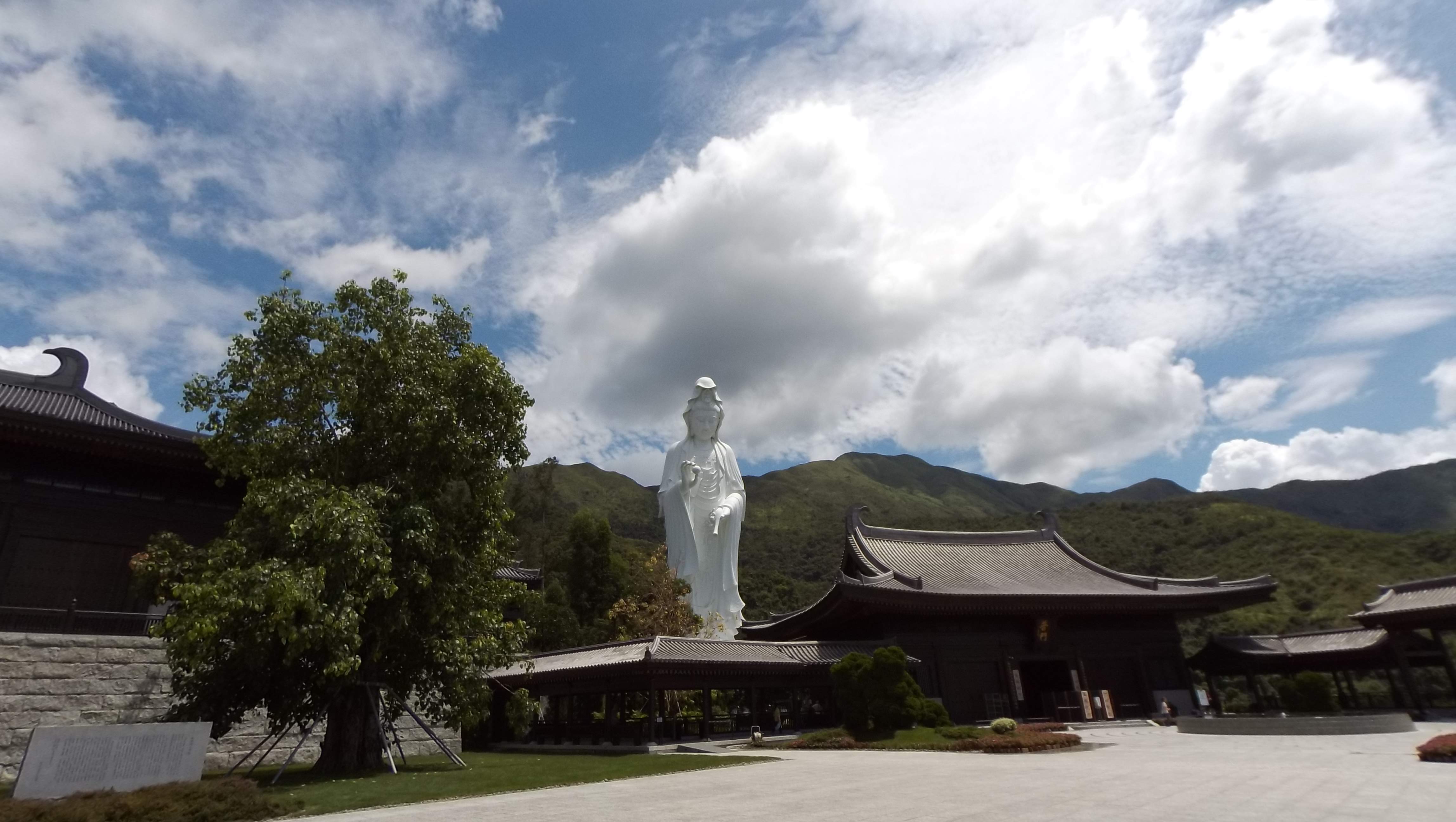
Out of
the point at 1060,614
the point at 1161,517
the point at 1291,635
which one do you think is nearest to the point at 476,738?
the point at 1060,614

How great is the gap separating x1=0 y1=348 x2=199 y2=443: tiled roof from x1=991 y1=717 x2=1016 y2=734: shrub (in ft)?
55.0

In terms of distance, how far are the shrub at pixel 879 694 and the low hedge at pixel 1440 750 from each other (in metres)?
8.40

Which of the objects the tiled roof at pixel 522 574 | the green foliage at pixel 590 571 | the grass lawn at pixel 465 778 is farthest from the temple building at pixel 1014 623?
the green foliage at pixel 590 571

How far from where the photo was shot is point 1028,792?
8398mm

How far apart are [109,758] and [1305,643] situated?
29.6m

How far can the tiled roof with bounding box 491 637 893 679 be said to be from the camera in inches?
691

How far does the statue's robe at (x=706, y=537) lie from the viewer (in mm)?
26750

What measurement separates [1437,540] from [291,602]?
5617 cm

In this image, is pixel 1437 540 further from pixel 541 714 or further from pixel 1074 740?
pixel 541 714

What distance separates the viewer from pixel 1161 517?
6381 centimetres

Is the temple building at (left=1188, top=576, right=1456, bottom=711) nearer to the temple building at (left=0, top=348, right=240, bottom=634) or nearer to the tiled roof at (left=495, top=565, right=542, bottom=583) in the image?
the tiled roof at (left=495, top=565, right=542, bottom=583)

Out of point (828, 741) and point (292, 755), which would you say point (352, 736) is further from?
point (828, 741)

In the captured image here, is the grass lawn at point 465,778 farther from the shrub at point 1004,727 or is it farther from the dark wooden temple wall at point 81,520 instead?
the dark wooden temple wall at point 81,520

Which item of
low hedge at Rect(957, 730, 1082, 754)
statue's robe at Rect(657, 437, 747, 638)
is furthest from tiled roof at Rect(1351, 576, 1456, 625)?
statue's robe at Rect(657, 437, 747, 638)
